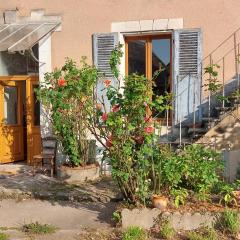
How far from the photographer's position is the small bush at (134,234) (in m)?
5.17

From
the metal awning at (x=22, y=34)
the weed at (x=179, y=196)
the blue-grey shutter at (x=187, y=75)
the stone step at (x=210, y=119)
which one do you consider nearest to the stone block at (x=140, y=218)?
the weed at (x=179, y=196)

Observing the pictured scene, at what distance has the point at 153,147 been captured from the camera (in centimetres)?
591

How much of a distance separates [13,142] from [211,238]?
6607 mm

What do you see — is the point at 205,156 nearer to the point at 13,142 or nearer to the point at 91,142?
the point at 91,142

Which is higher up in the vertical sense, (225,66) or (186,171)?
(225,66)

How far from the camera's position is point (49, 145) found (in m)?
9.59

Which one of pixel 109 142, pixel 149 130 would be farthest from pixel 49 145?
pixel 149 130

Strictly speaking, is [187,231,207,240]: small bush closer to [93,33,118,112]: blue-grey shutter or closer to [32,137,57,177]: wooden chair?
[93,33,118,112]: blue-grey shutter

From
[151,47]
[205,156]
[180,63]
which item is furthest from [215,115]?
[205,156]

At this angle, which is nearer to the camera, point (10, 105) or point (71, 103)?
point (71, 103)

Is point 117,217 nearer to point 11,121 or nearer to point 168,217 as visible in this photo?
point 168,217

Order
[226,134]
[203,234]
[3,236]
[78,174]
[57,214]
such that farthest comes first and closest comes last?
[78,174]
[226,134]
[57,214]
[3,236]
[203,234]

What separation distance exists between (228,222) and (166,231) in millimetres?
739

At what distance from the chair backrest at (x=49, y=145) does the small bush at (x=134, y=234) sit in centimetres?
444
